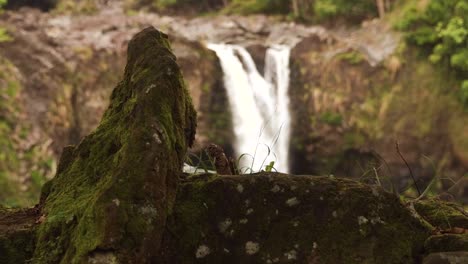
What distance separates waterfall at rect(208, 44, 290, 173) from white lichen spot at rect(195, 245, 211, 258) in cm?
1526

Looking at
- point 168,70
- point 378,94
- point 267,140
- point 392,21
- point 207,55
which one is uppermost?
point 168,70

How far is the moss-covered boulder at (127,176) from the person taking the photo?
2129 mm

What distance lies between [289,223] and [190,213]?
57 cm

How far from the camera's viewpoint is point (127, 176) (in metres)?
2.27

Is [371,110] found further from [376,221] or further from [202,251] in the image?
[202,251]

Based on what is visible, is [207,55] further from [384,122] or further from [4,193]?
[4,193]

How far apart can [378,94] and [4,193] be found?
13.4 metres

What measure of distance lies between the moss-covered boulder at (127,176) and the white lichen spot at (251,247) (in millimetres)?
484

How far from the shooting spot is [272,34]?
22000 millimetres

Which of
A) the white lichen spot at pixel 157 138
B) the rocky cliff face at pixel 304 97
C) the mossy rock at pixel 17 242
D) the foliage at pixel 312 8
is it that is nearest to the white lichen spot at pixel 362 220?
the white lichen spot at pixel 157 138

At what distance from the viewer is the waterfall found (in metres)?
18.3

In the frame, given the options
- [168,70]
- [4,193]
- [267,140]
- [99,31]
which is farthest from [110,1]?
[168,70]

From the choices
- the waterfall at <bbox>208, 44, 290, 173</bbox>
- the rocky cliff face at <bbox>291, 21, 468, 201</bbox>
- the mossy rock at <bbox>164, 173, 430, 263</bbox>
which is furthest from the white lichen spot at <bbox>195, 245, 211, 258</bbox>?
the waterfall at <bbox>208, 44, 290, 173</bbox>

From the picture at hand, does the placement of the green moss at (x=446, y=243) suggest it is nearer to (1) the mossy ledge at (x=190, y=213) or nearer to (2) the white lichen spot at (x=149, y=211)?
(1) the mossy ledge at (x=190, y=213)
